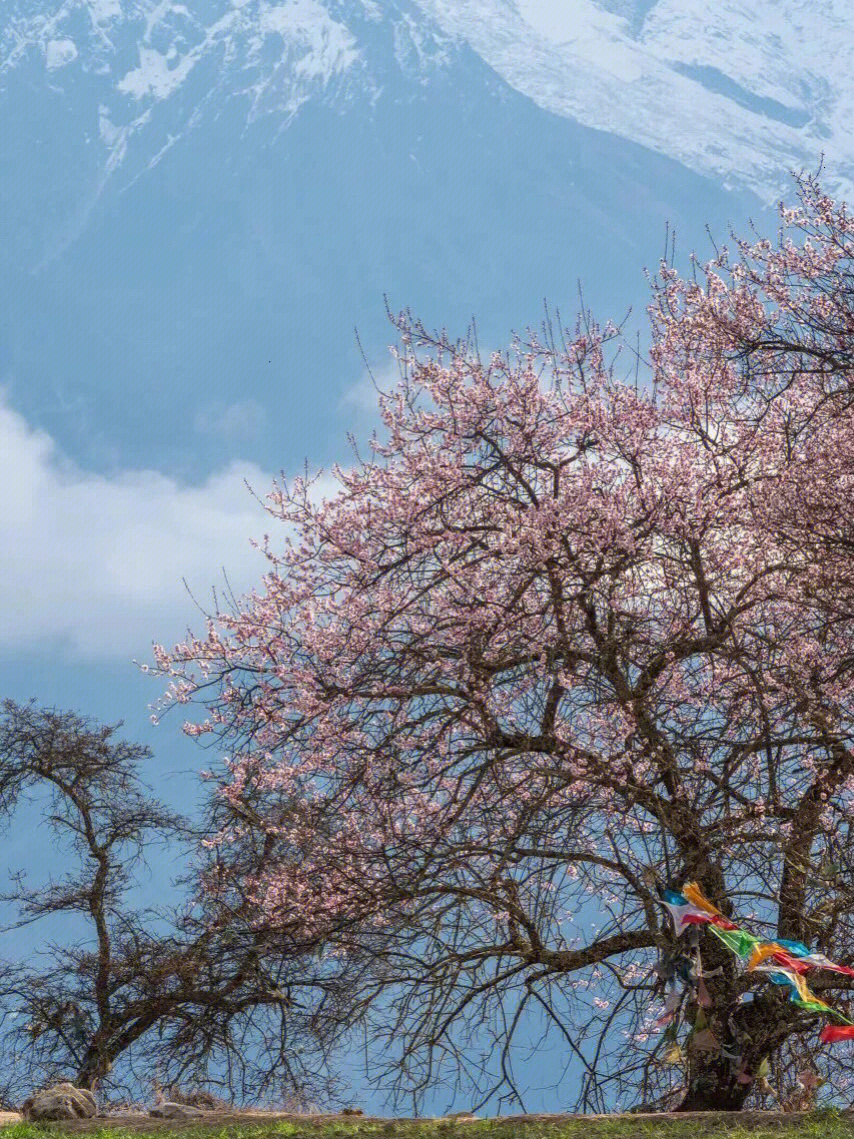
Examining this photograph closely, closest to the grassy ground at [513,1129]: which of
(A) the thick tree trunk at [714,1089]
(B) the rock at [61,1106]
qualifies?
(B) the rock at [61,1106]

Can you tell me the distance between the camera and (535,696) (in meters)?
10.9

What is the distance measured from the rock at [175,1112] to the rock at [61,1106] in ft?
2.10

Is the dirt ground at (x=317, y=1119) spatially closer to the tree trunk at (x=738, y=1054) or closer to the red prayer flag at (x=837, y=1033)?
the red prayer flag at (x=837, y=1033)

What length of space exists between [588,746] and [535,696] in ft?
2.59

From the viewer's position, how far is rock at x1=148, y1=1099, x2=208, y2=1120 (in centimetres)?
1230

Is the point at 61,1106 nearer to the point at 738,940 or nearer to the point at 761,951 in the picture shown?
the point at 738,940

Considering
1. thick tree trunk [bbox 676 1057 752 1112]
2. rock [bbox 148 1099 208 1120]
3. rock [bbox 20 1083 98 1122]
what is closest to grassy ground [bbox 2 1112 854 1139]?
rock [bbox 148 1099 208 1120]

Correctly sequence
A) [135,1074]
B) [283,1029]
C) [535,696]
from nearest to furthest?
[535,696] → [283,1029] → [135,1074]

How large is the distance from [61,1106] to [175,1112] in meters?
1.12

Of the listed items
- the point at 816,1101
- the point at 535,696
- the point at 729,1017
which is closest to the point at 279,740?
the point at 535,696

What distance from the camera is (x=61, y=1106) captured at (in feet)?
41.5

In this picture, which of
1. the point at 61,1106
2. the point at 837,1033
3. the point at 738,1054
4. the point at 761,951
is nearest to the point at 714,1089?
the point at 738,1054

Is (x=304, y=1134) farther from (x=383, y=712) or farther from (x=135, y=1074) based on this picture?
(x=135, y=1074)

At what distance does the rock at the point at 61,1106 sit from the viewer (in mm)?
12609
